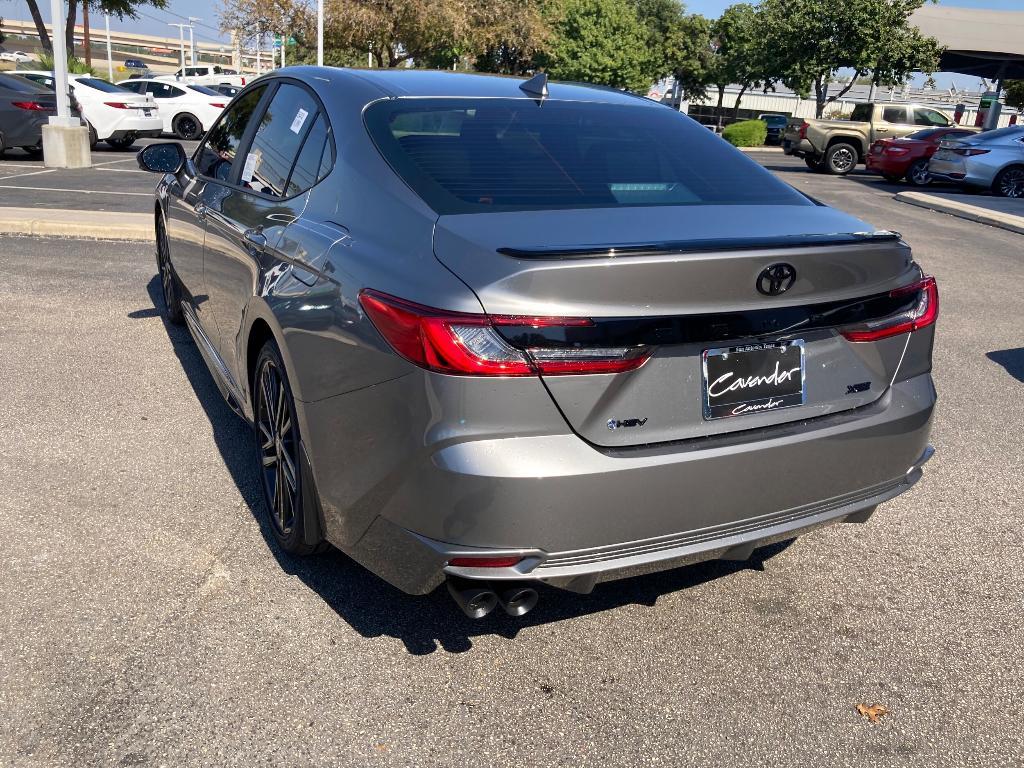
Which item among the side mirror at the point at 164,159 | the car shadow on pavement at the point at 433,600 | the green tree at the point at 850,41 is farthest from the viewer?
the green tree at the point at 850,41

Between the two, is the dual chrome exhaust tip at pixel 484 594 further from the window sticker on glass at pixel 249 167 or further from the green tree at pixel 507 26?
the green tree at pixel 507 26

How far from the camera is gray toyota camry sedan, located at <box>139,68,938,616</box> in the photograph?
232 cm

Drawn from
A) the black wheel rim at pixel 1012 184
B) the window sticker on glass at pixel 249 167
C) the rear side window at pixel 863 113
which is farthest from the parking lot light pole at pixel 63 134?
the rear side window at pixel 863 113

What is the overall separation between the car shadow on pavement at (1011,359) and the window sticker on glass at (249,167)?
4.96 meters

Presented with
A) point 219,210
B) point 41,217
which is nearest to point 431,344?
point 219,210

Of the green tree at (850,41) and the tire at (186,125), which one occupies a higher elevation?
the green tree at (850,41)

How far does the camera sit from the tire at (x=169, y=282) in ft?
18.9

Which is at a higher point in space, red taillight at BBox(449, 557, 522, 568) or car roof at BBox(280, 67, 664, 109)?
car roof at BBox(280, 67, 664, 109)

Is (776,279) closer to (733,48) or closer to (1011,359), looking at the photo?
(1011,359)

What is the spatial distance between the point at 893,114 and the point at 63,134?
2092cm

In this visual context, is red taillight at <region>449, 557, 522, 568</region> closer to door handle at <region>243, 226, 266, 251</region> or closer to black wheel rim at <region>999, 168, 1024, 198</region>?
door handle at <region>243, 226, 266, 251</region>

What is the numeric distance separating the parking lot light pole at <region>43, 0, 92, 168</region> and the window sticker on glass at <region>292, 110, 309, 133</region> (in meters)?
13.8

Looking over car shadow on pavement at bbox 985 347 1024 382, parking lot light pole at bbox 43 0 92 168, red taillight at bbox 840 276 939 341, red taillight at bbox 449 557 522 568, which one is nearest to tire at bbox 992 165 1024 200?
car shadow on pavement at bbox 985 347 1024 382

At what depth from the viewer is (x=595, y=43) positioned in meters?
61.6
